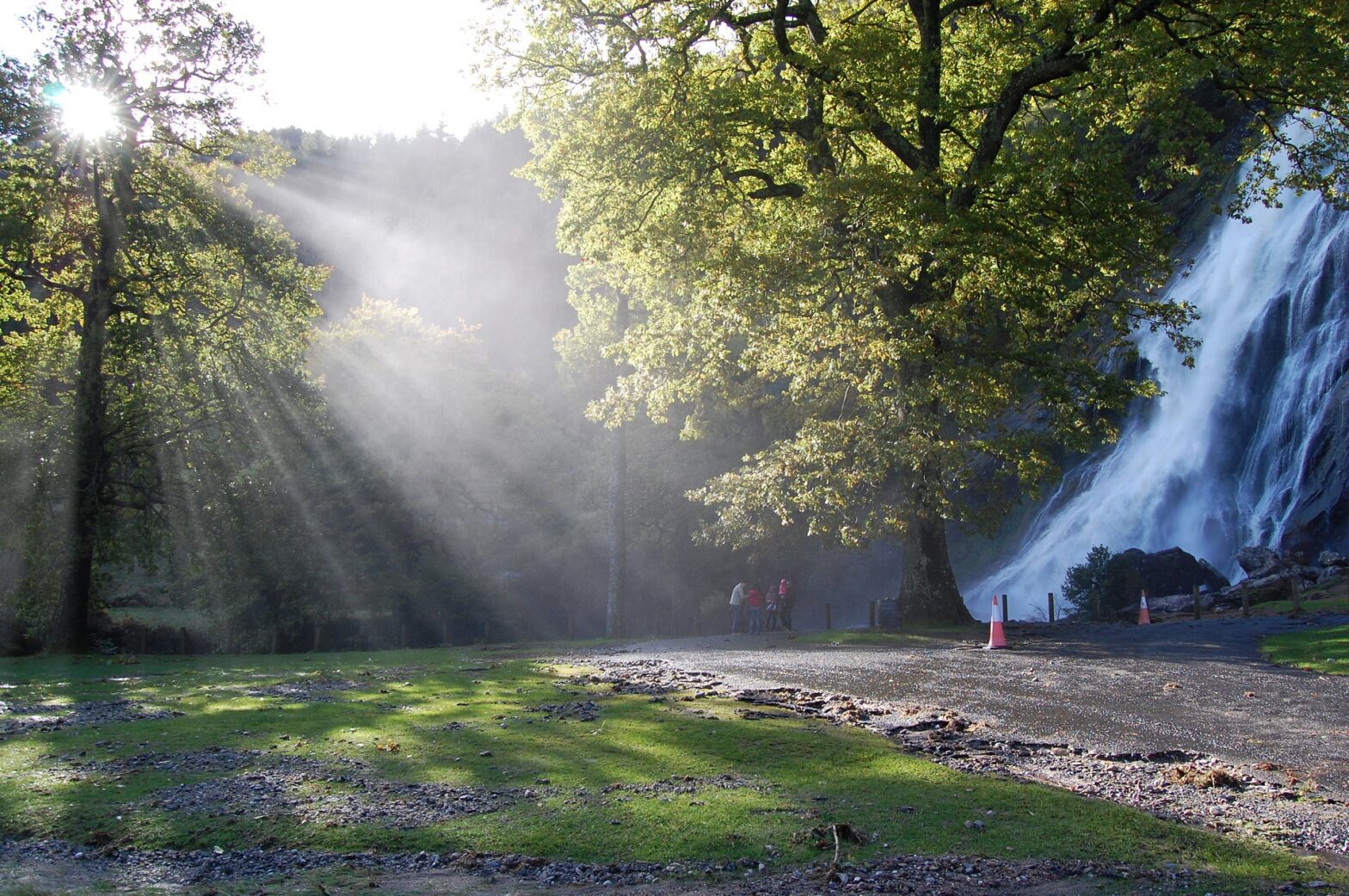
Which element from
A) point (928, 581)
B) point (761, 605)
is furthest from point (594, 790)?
point (761, 605)

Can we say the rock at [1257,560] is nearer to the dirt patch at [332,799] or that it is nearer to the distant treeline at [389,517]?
the distant treeline at [389,517]

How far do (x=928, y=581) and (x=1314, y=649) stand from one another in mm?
8358

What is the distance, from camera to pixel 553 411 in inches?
1716

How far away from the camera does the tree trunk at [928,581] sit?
2122 cm

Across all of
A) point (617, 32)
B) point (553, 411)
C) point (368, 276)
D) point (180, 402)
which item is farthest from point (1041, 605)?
point (368, 276)

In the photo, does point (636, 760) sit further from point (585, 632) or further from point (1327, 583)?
point (585, 632)

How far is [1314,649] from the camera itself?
13633 mm

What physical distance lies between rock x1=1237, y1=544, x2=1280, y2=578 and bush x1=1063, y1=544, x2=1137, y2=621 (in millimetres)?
3174

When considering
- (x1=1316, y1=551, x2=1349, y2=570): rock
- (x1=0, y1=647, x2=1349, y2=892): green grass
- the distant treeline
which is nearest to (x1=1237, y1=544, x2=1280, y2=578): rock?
(x1=1316, y1=551, x2=1349, y2=570): rock

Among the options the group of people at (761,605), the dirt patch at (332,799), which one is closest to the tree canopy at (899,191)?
the group of people at (761,605)

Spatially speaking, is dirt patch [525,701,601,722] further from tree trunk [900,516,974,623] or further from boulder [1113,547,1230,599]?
boulder [1113,547,1230,599]

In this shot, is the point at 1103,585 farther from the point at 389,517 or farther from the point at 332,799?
the point at 332,799

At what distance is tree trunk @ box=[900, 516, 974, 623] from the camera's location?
69.6 ft

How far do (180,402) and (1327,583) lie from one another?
28046 millimetres
